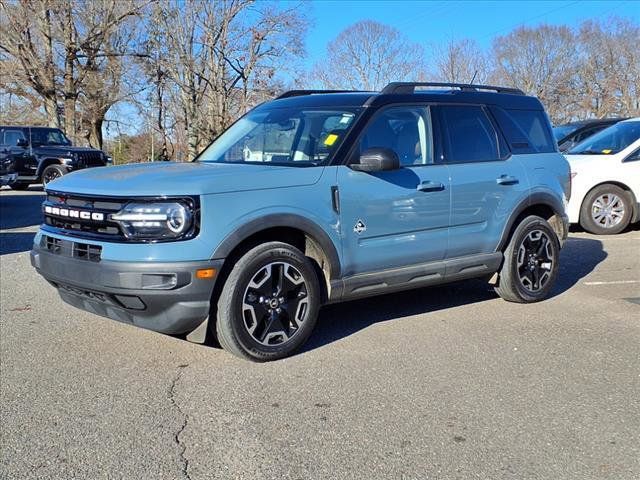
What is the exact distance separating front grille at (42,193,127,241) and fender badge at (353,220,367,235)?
1.64 metres

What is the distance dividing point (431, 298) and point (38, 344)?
11.6 feet

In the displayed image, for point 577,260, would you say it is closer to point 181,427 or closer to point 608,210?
point 608,210

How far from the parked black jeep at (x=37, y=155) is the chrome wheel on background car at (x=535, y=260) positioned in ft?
54.4

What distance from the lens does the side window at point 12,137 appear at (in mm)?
19609

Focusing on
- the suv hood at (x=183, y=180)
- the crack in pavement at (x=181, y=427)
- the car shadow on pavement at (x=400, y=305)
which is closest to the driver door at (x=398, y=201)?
the suv hood at (x=183, y=180)

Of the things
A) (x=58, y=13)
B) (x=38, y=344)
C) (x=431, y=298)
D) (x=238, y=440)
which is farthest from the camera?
(x=58, y=13)

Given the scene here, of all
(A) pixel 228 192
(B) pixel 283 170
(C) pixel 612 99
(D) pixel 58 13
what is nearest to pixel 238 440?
(A) pixel 228 192

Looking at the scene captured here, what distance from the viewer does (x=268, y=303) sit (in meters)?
4.36

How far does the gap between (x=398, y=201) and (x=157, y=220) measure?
1863 mm

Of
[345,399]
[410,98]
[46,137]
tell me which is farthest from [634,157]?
[46,137]

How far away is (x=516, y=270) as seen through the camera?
19.1 feet

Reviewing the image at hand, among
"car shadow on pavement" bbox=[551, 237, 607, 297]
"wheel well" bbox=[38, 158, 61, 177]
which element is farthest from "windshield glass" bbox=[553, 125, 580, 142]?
"wheel well" bbox=[38, 158, 61, 177]

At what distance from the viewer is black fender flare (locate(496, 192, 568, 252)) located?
571 cm

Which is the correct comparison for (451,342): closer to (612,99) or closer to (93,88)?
(93,88)
